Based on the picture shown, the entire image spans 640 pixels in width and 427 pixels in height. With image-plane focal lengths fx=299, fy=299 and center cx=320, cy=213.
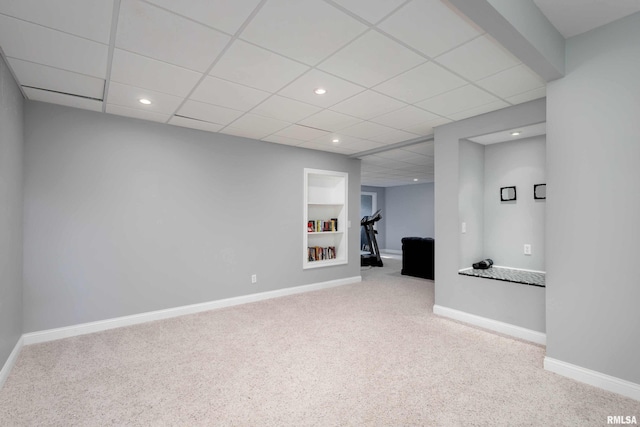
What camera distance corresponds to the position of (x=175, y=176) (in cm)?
380

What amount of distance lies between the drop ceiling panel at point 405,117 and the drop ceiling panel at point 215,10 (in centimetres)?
193

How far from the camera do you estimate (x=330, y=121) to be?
355cm

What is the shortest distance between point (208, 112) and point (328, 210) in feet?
9.75

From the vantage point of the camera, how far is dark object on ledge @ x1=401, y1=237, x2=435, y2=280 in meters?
6.05

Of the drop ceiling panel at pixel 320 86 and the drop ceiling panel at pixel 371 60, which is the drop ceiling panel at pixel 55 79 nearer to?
the drop ceiling panel at pixel 320 86

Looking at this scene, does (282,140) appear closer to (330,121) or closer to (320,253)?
(330,121)

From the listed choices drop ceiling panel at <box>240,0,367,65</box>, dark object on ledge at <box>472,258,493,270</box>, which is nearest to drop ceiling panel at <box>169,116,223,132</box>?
drop ceiling panel at <box>240,0,367,65</box>

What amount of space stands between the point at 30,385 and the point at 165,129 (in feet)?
9.11

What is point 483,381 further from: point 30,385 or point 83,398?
point 30,385

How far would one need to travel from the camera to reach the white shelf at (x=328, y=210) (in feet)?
17.6

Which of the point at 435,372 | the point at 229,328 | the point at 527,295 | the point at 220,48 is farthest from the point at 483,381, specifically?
the point at 220,48

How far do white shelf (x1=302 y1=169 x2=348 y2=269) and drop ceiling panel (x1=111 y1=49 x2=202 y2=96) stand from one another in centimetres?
284

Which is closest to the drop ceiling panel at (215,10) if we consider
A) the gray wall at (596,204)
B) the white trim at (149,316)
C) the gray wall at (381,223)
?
the gray wall at (596,204)

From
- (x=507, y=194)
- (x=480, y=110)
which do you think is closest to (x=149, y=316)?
(x=480, y=110)
